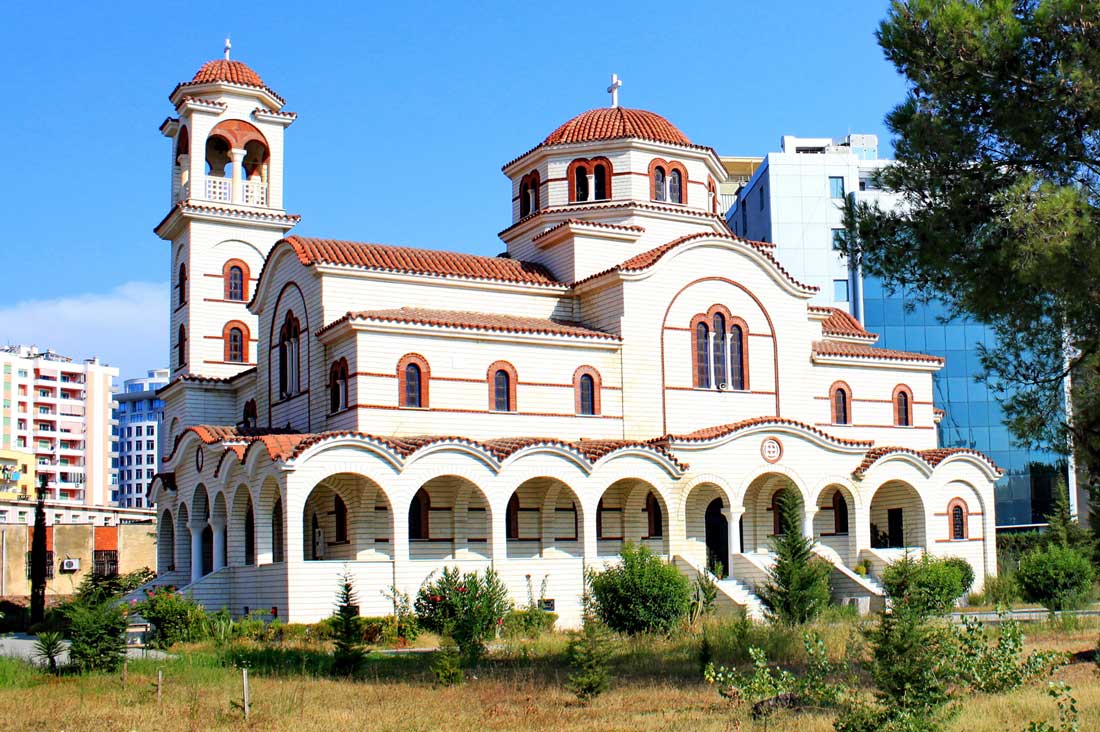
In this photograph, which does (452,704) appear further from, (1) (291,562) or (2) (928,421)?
(2) (928,421)

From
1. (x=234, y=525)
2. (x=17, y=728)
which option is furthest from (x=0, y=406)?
(x=17, y=728)

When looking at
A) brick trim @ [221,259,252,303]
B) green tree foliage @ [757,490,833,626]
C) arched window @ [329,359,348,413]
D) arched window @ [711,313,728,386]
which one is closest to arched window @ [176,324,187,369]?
brick trim @ [221,259,252,303]

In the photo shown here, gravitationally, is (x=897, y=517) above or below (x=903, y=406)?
below

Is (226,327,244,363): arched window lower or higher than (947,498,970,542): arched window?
higher

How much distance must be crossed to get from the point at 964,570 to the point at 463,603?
50.1ft

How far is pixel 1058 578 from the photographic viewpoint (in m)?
31.1

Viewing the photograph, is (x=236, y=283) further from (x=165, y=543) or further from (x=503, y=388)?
(x=503, y=388)

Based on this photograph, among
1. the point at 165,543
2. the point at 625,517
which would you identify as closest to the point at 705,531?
the point at 625,517

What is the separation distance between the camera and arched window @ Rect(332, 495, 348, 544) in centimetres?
3231

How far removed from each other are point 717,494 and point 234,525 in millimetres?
12419

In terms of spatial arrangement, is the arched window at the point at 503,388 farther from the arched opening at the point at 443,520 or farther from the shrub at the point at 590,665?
the shrub at the point at 590,665

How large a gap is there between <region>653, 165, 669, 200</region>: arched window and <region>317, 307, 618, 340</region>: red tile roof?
219 inches

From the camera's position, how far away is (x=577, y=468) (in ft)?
105

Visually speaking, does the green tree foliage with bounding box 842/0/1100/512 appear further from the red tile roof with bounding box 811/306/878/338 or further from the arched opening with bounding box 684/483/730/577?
the red tile roof with bounding box 811/306/878/338
